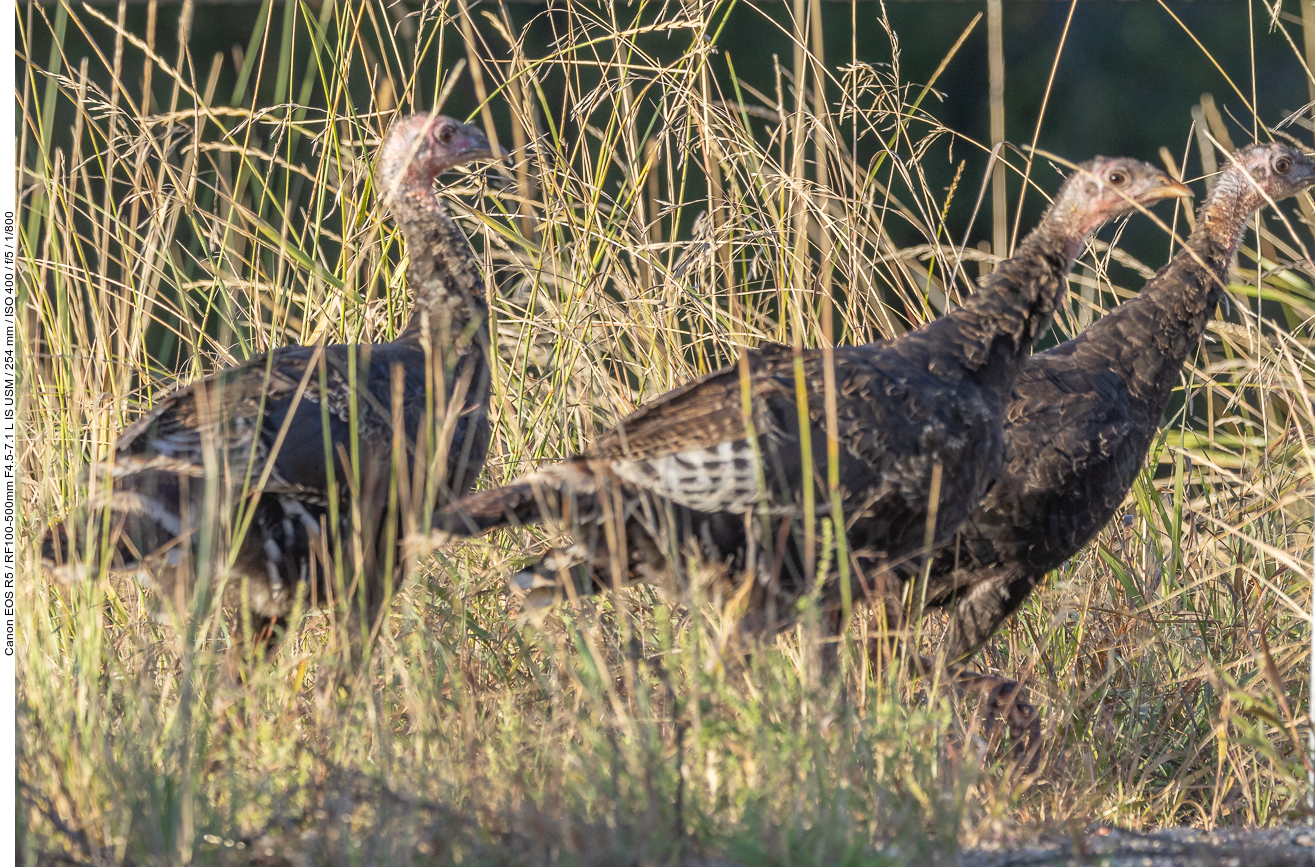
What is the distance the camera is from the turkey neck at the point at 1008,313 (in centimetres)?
289

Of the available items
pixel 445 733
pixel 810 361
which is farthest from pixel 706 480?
pixel 445 733

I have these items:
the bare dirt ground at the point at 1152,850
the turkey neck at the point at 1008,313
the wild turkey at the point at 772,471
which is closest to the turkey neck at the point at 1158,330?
the turkey neck at the point at 1008,313

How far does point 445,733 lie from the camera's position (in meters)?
2.21

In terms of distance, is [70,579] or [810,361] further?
[810,361]

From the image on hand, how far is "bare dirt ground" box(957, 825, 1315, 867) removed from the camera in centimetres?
186

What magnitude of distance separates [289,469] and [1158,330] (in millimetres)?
1984

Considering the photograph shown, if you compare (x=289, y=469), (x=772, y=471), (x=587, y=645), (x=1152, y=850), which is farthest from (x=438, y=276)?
(x=1152, y=850)

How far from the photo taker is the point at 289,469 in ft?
8.93

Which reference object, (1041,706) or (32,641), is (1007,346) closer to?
(1041,706)

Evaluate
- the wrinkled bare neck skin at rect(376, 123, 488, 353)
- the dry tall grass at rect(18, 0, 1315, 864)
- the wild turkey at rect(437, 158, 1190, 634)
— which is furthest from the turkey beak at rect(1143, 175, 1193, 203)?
the wrinkled bare neck skin at rect(376, 123, 488, 353)

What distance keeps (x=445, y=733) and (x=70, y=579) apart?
2.48ft

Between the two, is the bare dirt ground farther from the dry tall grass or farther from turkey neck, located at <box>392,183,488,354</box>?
turkey neck, located at <box>392,183,488,354</box>

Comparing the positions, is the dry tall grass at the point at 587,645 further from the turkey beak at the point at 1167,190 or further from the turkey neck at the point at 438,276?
the turkey beak at the point at 1167,190

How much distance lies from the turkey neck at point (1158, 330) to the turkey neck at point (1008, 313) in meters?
0.38
